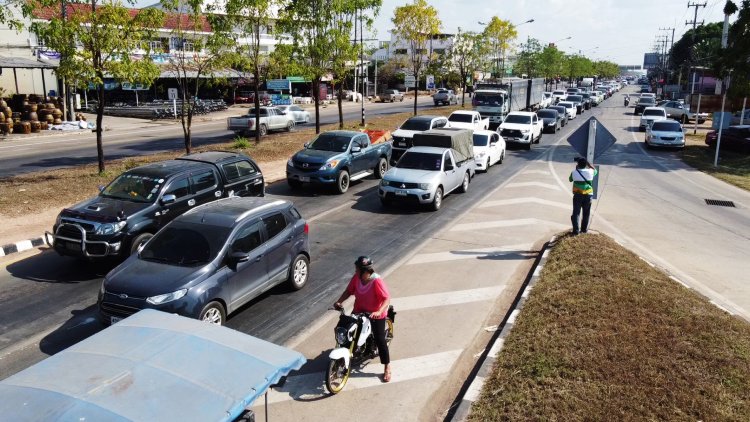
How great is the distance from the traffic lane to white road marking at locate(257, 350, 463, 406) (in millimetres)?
1217

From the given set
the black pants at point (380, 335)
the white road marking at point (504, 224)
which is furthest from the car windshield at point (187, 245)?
the white road marking at point (504, 224)

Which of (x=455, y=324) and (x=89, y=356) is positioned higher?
(x=89, y=356)

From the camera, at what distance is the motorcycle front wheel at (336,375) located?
21.8 ft

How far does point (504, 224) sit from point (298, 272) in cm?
680

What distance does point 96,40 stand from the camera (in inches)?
661

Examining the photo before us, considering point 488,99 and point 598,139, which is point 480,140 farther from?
point 488,99

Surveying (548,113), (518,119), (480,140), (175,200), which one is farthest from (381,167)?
(548,113)

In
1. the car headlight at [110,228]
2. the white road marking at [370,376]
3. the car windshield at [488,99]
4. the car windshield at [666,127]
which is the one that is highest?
the car windshield at [488,99]

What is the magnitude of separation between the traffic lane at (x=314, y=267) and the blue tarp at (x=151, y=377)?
3.68m

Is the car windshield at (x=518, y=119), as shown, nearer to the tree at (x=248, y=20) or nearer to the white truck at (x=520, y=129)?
the white truck at (x=520, y=129)

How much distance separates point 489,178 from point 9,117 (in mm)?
28069

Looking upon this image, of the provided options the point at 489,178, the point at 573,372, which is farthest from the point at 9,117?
the point at 573,372

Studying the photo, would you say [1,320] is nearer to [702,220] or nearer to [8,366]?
[8,366]

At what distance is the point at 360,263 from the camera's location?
22.7 feet
